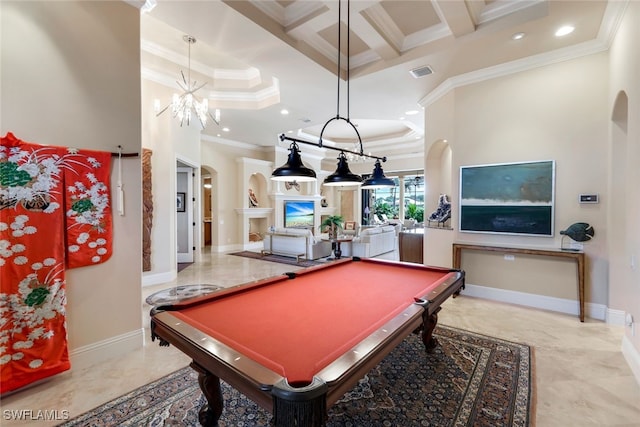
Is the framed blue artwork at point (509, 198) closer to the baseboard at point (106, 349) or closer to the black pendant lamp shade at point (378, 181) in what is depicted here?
the black pendant lamp shade at point (378, 181)

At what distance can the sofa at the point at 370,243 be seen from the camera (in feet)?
24.8

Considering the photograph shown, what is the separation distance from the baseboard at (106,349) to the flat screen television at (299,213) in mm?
7403

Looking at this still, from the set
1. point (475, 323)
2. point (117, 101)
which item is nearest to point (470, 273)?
point (475, 323)

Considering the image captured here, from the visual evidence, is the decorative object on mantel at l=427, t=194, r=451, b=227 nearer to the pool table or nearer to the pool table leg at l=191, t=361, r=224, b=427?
the pool table

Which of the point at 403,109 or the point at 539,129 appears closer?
the point at 539,129

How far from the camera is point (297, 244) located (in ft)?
25.0

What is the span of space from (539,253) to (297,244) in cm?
519

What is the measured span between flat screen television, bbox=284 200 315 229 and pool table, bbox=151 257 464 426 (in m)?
7.74

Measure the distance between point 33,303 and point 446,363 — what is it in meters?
3.45

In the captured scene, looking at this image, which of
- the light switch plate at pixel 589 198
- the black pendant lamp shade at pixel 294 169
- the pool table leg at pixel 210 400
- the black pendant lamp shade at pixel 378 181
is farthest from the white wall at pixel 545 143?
the pool table leg at pixel 210 400

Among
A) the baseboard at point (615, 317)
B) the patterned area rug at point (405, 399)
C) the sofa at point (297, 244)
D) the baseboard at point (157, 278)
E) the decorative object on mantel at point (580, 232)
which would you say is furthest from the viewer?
the sofa at point (297, 244)

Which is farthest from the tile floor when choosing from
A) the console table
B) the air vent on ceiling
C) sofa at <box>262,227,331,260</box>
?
sofa at <box>262,227,331,260</box>

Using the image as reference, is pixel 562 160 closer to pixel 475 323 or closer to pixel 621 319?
pixel 621 319

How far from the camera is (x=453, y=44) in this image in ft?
11.4
